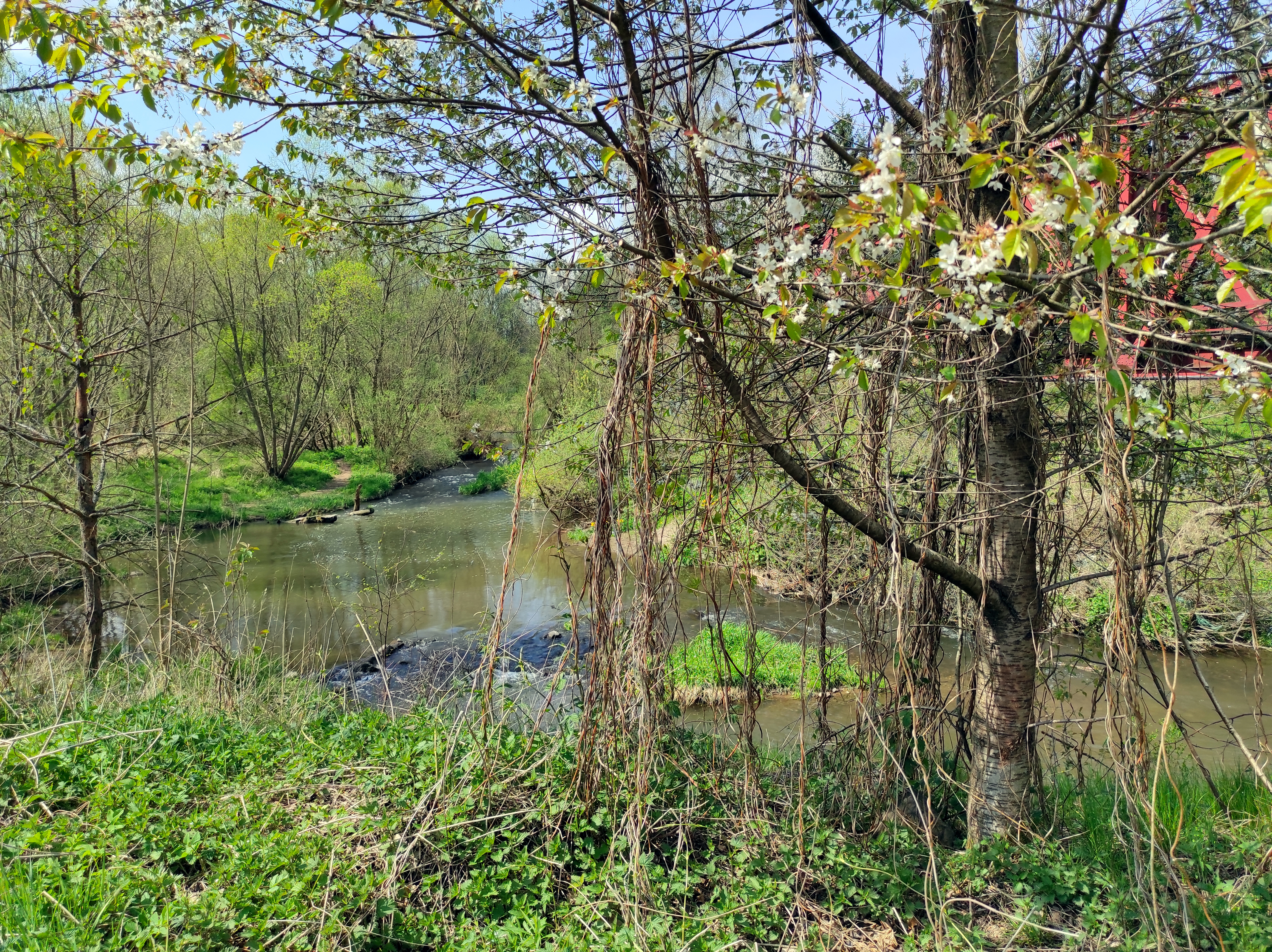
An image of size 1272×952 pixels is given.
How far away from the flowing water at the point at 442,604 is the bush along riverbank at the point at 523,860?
0.46m

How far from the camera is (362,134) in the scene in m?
3.83

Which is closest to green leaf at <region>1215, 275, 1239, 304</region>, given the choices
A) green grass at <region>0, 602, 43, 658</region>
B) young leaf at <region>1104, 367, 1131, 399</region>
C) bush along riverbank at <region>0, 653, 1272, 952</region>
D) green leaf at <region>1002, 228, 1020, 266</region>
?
young leaf at <region>1104, 367, 1131, 399</region>

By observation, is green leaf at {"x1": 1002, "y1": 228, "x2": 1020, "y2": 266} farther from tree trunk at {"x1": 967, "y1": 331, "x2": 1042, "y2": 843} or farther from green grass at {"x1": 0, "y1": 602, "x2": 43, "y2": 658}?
green grass at {"x1": 0, "y1": 602, "x2": 43, "y2": 658}

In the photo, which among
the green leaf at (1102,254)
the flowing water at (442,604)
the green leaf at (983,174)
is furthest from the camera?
the flowing water at (442,604)

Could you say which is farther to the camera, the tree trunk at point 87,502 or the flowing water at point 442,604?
the tree trunk at point 87,502

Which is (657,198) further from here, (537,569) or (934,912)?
(537,569)

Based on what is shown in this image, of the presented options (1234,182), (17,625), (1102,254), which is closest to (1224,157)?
(1234,182)

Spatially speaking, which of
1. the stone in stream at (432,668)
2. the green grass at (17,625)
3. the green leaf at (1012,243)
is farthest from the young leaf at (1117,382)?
the green grass at (17,625)

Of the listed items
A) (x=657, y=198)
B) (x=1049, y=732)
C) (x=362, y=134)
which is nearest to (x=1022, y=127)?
(x=657, y=198)

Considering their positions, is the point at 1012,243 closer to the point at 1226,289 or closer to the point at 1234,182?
the point at 1234,182

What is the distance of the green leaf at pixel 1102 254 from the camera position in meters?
1.30

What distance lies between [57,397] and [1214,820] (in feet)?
35.7

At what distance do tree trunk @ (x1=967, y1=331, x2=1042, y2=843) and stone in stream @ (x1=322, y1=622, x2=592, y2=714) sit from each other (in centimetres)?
205

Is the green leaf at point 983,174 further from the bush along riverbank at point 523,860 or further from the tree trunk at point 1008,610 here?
the bush along riverbank at point 523,860
